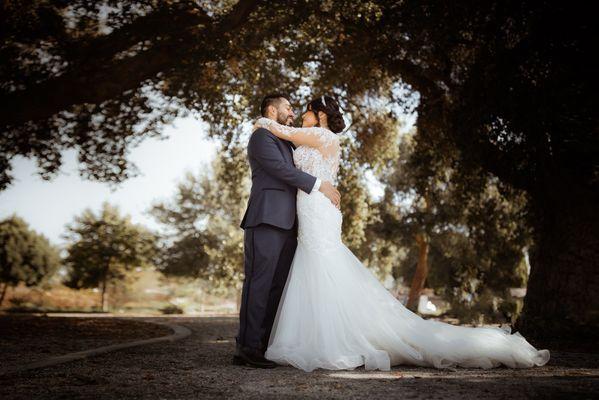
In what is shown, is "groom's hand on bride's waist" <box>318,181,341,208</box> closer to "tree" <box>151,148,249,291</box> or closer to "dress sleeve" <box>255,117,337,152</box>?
"dress sleeve" <box>255,117,337,152</box>

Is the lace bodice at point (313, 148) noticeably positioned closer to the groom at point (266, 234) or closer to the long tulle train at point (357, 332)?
the groom at point (266, 234)

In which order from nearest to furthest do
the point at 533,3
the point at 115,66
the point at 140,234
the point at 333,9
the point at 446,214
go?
the point at 533,3 → the point at 115,66 → the point at 333,9 → the point at 446,214 → the point at 140,234

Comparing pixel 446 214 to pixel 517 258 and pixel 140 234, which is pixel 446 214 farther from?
pixel 140 234

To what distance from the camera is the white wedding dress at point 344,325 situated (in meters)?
4.73

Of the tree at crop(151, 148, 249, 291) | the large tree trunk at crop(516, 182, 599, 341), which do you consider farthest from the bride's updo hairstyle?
the tree at crop(151, 148, 249, 291)

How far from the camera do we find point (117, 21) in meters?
9.48

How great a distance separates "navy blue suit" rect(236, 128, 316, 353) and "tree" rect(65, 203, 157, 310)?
25.3 metres

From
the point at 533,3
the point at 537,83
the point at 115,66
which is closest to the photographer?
the point at 533,3

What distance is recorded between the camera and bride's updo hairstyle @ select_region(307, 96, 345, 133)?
5.97 m

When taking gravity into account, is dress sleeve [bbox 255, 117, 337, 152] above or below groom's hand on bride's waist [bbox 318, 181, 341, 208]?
above

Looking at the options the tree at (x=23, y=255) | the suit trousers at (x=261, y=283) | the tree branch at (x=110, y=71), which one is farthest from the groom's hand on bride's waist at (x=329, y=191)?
the tree at (x=23, y=255)

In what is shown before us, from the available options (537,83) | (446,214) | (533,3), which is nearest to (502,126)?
(537,83)

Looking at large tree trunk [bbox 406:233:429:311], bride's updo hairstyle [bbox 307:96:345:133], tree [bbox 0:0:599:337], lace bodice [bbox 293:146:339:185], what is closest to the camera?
lace bodice [bbox 293:146:339:185]

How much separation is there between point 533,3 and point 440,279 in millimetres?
26798
